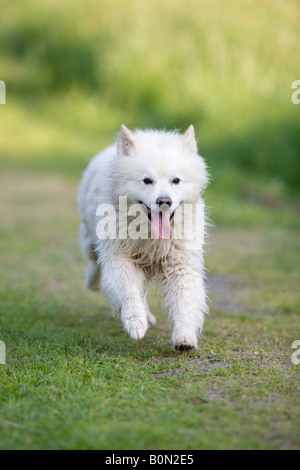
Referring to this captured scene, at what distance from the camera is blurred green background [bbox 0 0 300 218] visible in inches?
→ 570

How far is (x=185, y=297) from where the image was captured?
16.3 feet

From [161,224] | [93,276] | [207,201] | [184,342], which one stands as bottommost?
[184,342]

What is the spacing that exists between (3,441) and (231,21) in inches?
596

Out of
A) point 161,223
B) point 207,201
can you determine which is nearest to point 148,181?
point 161,223

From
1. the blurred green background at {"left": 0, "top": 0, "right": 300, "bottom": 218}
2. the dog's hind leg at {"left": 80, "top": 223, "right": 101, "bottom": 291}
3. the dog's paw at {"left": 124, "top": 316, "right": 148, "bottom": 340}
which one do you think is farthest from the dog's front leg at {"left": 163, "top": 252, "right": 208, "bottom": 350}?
the blurred green background at {"left": 0, "top": 0, "right": 300, "bottom": 218}

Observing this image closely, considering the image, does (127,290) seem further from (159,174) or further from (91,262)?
(91,262)

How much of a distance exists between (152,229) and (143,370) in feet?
3.24

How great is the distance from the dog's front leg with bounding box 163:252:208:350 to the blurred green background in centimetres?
645

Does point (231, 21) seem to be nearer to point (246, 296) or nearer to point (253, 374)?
point (246, 296)

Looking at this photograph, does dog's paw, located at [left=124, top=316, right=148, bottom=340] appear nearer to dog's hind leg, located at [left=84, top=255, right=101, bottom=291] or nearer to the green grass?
the green grass

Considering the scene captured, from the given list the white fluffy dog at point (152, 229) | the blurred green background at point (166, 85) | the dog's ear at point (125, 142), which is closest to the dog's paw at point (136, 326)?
the white fluffy dog at point (152, 229)

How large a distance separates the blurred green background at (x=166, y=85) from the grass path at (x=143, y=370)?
14.2 feet

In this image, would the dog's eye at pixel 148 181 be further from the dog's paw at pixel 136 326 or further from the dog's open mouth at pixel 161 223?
the dog's paw at pixel 136 326
